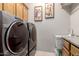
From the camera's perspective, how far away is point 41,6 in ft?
4.05

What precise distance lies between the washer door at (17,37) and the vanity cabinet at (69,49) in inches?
14.6

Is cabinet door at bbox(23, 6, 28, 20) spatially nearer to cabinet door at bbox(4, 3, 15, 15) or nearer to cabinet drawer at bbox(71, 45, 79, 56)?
cabinet door at bbox(4, 3, 15, 15)

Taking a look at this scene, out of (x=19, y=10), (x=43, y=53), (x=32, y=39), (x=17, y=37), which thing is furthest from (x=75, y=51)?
(x=19, y=10)

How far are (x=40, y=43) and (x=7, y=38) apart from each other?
1.15 feet

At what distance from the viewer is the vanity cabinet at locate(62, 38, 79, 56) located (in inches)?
46.7

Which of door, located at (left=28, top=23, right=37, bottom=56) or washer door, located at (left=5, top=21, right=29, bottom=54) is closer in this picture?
washer door, located at (left=5, top=21, right=29, bottom=54)

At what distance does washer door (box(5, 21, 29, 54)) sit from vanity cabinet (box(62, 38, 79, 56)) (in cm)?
37

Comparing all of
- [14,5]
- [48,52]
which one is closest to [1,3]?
[14,5]

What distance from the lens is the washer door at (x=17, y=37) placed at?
3.48ft

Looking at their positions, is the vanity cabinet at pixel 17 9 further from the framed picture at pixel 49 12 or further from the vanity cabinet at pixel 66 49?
the vanity cabinet at pixel 66 49

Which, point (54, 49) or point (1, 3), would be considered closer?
point (1, 3)

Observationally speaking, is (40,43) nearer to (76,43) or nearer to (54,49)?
(54,49)

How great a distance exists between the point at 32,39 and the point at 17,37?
166 millimetres

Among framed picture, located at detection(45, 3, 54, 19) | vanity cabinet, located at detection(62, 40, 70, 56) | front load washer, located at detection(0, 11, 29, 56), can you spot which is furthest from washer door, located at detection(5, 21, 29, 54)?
vanity cabinet, located at detection(62, 40, 70, 56)
